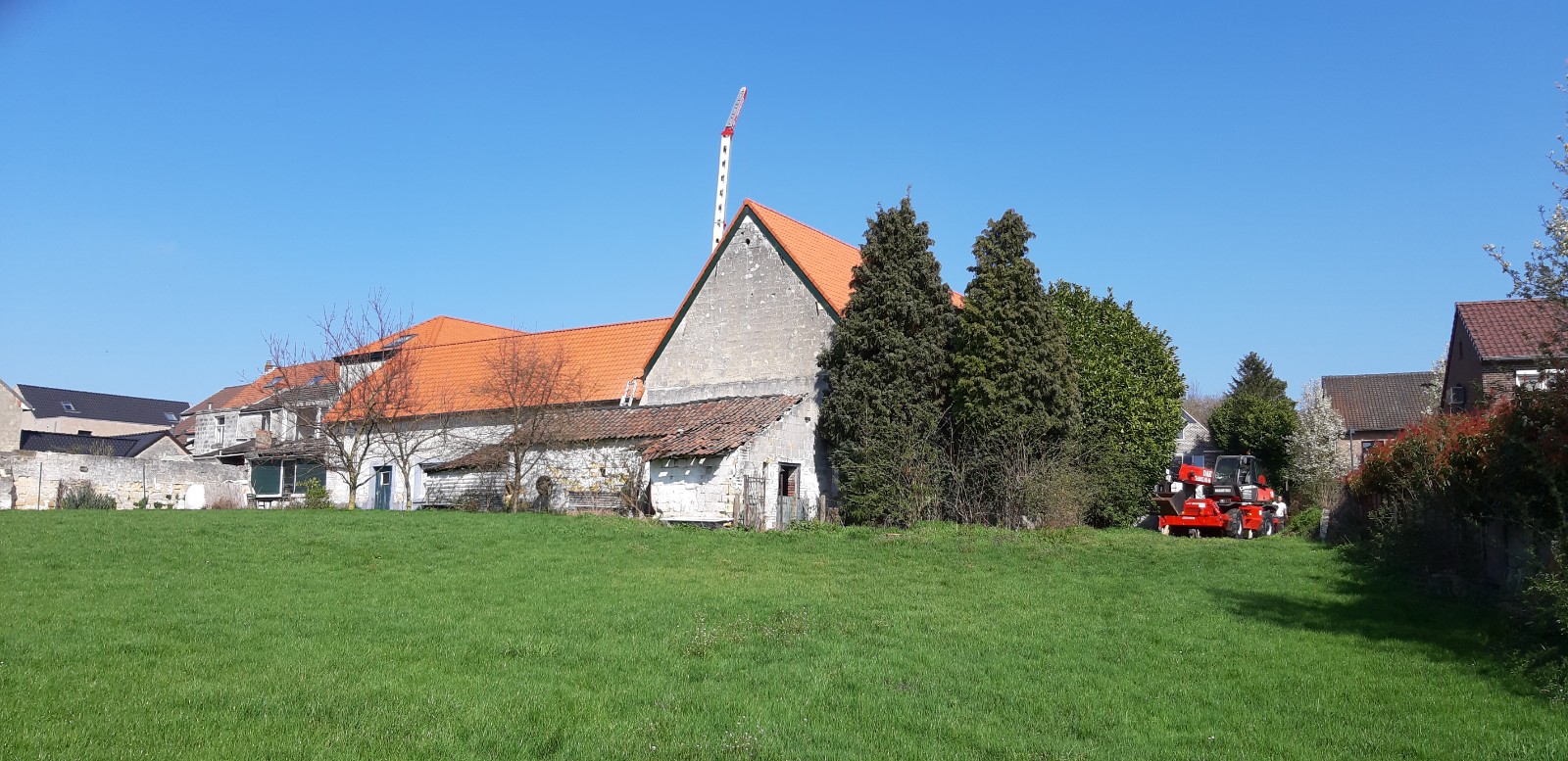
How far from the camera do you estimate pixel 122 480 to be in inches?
1453

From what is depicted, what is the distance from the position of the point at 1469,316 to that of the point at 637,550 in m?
28.8

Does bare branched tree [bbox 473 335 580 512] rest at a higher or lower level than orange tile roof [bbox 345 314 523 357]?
lower

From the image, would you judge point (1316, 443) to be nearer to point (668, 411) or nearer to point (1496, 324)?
point (1496, 324)

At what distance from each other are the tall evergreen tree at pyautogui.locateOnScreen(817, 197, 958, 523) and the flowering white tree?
63.6ft

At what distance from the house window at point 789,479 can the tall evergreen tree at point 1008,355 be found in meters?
4.32

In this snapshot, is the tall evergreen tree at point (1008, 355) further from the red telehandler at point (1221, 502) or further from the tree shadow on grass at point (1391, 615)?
the tree shadow on grass at point (1391, 615)

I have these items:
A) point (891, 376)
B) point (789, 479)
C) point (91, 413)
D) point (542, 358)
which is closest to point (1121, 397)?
point (891, 376)

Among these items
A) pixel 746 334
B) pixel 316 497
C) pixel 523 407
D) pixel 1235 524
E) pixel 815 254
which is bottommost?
pixel 1235 524

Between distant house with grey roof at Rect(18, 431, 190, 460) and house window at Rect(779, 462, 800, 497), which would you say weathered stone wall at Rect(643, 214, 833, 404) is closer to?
house window at Rect(779, 462, 800, 497)

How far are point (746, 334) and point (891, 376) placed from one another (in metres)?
5.94

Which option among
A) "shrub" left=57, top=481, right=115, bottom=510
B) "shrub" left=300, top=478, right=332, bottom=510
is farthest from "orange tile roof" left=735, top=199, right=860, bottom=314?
"shrub" left=57, top=481, right=115, bottom=510

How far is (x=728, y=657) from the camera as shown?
→ 10.6 metres

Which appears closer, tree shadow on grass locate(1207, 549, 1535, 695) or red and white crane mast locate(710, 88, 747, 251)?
tree shadow on grass locate(1207, 549, 1535, 695)

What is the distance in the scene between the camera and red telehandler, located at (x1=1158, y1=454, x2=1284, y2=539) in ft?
92.7
